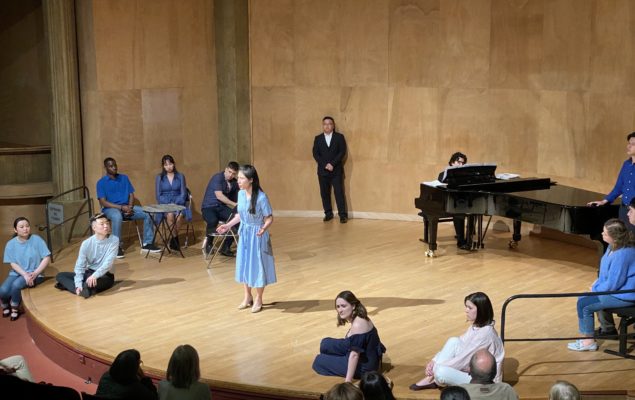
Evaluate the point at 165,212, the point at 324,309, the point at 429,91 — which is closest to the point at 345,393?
the point at 324,309

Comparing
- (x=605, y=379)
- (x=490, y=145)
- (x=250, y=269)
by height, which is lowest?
(x=605, y=379)

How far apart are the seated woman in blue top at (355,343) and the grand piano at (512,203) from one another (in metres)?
2.83

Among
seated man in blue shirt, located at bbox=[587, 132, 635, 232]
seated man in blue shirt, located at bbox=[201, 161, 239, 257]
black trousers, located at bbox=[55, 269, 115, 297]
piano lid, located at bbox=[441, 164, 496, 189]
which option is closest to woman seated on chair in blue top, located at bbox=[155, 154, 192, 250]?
seated man in blue shirt, located at bbox=[201, 161, 239, 257]

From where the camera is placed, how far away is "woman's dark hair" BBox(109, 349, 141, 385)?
17.7 ft

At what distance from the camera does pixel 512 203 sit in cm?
896

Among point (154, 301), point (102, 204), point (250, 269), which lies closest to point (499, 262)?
point (250, 269)

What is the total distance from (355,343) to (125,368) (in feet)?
5.61

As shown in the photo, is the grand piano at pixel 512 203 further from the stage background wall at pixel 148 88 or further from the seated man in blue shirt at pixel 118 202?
the stage background wall at pixel 148 88

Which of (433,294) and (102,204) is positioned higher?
(102,204)

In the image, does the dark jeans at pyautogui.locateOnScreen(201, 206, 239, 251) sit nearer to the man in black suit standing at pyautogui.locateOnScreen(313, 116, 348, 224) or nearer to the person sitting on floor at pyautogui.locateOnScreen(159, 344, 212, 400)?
the man in black suit standing at pyautogui.locateOnScreen(313, 116, 348, 224)

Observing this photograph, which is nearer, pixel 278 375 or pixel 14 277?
pixel 278 375

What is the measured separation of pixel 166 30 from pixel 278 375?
6.34 meters

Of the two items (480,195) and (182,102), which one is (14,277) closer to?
(182,102)

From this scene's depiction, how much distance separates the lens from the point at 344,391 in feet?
14.0
